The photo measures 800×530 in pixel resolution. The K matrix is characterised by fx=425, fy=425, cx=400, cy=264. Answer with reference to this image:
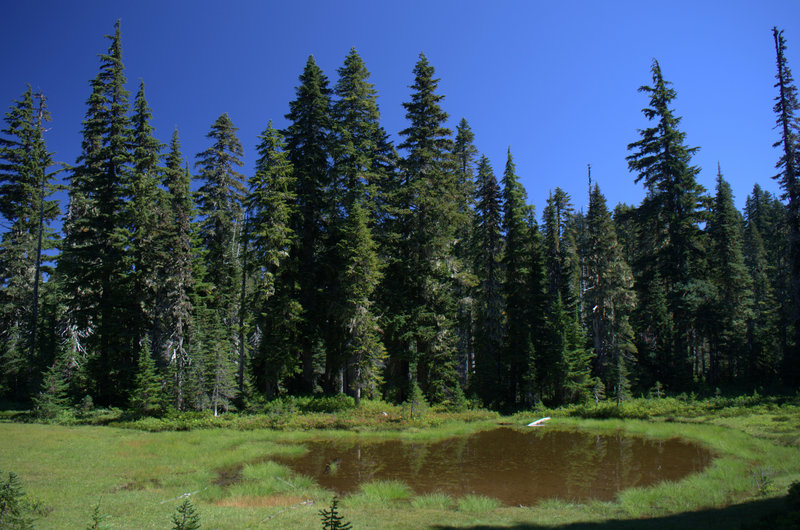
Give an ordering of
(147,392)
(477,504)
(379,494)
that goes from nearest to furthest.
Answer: (477,504) < (379,494) < (147,392)

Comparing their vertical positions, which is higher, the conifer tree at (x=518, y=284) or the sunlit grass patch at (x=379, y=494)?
the conifer tree at (x=518, y=284)

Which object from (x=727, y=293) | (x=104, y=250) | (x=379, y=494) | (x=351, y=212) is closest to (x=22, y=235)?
(x=104, y=250)

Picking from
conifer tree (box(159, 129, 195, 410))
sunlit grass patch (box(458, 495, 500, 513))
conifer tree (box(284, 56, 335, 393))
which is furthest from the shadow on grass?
conifer tree (box(159, 129, 195, 410))

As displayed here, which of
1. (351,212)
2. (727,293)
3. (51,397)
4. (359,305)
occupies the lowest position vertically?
(51,397)

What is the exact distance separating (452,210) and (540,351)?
12674 mm

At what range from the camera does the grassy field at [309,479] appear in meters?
9.94

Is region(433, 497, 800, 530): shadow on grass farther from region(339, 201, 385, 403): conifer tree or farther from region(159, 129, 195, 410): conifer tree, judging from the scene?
region(159, 129, 195, 410): conifer tree

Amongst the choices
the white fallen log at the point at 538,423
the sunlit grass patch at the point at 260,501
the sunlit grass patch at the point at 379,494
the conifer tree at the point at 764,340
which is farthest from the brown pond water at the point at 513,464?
the conifer tree at the point at 764,340

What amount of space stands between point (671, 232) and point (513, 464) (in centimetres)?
2767

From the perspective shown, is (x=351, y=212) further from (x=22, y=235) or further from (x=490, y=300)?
(x=22, y=235)

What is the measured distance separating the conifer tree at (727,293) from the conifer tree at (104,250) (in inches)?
1747

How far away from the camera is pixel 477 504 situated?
1149 cm

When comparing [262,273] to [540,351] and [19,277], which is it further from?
[540,351]

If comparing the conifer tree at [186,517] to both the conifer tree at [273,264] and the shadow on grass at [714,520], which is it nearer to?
the shadow on grass at [714,520]
